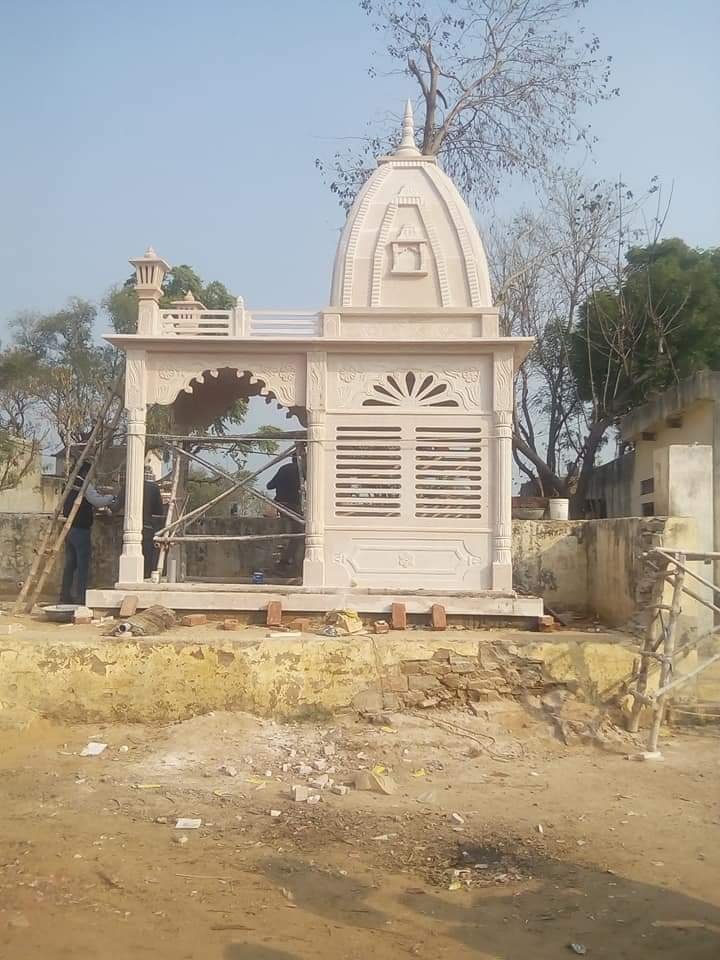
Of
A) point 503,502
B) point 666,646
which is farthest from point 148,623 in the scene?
point 666,646

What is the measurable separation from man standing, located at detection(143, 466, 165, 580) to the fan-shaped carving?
347 cm

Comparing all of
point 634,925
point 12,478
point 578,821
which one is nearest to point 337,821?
point 578,821

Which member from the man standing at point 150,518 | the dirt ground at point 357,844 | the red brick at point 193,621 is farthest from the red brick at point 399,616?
the man standing at point 150,518

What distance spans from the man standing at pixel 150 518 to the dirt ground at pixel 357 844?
177 inches

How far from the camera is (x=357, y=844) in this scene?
17.8 ft

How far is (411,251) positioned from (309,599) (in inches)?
159

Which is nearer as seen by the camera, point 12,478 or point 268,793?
point 268,793

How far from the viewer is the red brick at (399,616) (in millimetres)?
9150

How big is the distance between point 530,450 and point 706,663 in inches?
541

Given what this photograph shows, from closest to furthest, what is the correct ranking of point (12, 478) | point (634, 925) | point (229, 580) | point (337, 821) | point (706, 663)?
1. point (634, 925)
2. point (337, 821)
3. point (706, 663)
4. point (229, 580)
5. point (12, 478)

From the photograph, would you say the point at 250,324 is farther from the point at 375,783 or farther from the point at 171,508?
the point at 375,783

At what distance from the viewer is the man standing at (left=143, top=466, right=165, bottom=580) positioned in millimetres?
11694

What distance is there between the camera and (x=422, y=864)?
5.17m

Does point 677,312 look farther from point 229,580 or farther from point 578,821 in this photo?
point 578,821
